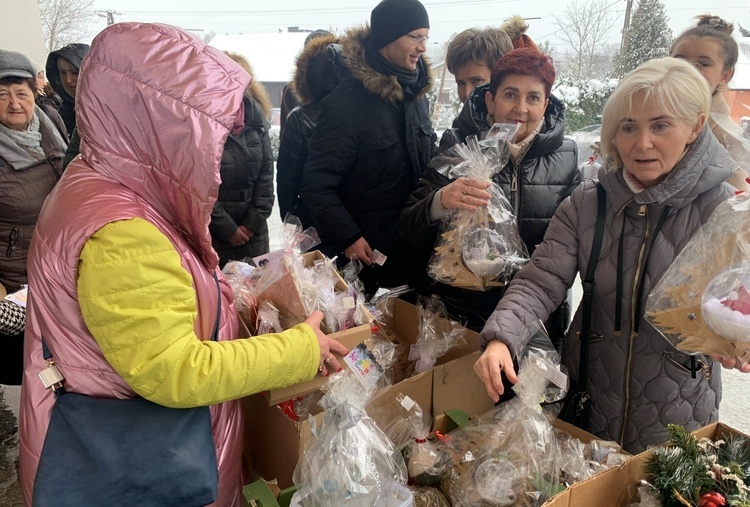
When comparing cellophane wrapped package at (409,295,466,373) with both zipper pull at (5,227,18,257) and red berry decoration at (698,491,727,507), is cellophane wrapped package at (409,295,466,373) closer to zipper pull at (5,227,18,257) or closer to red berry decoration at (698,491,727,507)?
red berry decoration at (698,491,727,507)

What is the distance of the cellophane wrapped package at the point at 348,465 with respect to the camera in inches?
43.3

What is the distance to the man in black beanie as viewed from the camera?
2.27 meters

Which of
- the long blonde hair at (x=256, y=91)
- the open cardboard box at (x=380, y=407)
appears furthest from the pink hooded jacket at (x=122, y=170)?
the long blonde hair at (x=256, y=91)

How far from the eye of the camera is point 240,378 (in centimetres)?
110

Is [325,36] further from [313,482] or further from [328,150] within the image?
[313,482]

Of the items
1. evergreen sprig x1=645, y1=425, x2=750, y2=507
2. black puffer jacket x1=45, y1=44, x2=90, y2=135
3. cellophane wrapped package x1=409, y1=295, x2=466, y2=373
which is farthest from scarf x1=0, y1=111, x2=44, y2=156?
evergreen sprig x1=645, y1=425, x2=750, y2=507

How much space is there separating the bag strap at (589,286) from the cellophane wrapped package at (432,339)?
42 centimetres

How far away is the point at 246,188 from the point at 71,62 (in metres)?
1.22

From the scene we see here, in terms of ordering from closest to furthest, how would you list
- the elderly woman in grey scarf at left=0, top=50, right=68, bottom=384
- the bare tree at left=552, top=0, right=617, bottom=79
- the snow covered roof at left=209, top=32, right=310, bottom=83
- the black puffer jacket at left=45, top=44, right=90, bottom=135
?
1. the elderly woman in grey scarf at left=0, top=50, right=68, bottom=384
2. the black puffer jacket at left=45, top=44, right=90, bottom=135
3. the bare tree at left=552, top=0, right=617, bottom=79
4. the snow covered roof at left=209, top=32, right=310, bottom=83

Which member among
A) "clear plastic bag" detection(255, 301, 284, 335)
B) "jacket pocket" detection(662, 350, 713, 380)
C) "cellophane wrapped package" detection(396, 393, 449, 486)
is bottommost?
"cellophane wrapped package" detection(396, 393, 449, 486)

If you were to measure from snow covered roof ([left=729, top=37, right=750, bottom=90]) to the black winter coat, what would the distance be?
130cm

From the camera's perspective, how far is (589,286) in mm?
1486

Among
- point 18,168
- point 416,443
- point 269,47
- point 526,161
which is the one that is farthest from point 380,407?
point 269,47

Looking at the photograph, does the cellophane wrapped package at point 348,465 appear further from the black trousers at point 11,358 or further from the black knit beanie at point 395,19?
the black knit beanie at point 395,19
